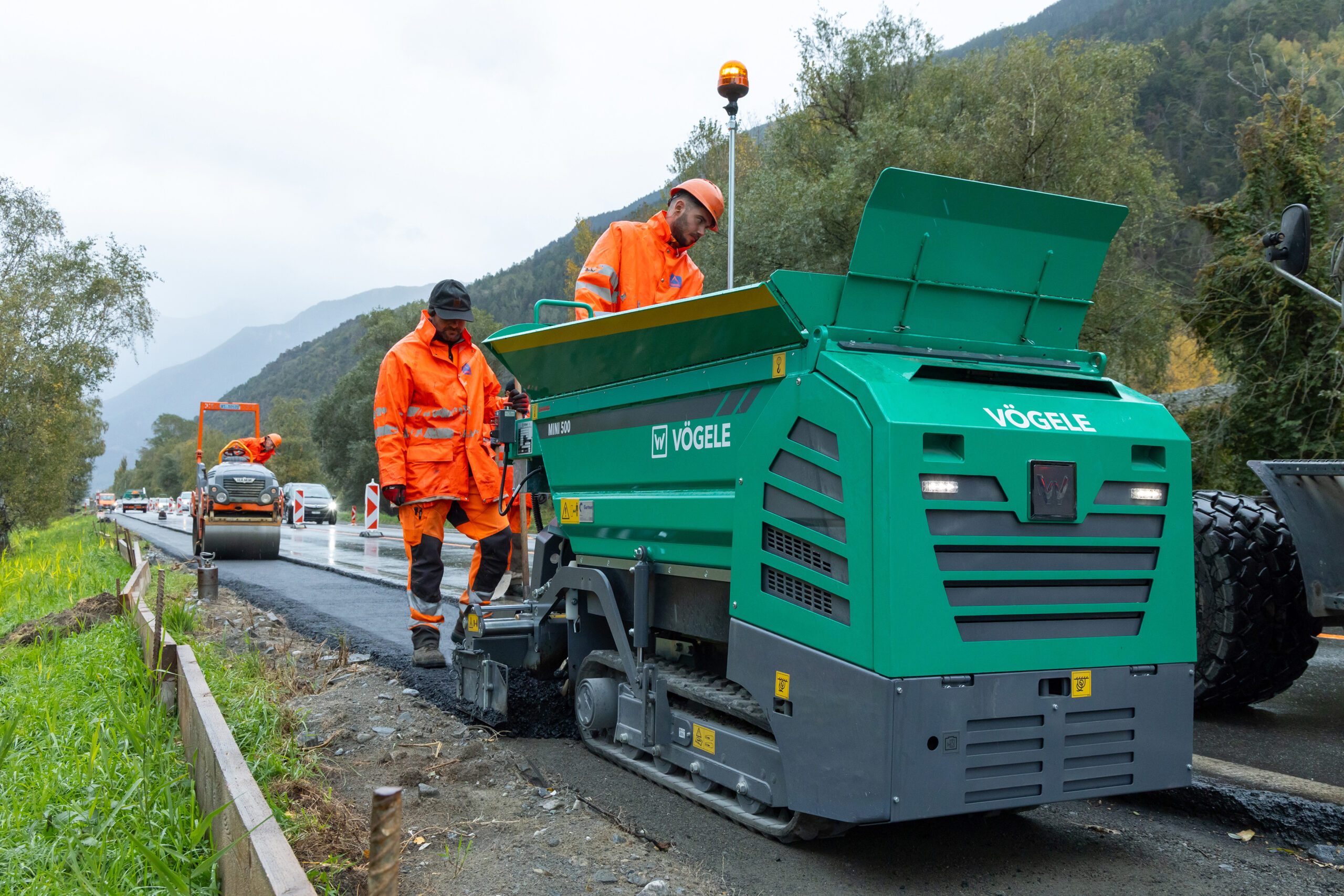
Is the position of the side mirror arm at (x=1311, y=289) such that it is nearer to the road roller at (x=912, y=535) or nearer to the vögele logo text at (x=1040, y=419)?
the road roller at (x=912, y=535)

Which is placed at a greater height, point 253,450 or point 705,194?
point 705,194

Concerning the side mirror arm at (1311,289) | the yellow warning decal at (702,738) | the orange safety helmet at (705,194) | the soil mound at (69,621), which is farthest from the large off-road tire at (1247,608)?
the soil mound at (69,621)

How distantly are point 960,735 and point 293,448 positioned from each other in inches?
3440

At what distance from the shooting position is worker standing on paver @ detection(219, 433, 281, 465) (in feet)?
56.6

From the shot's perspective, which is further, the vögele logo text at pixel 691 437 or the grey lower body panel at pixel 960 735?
the vögele logo text at pixel 691 437

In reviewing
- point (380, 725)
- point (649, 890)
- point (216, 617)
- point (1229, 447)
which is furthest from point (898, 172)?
point (1229, 447)

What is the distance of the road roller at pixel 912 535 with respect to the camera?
106 inches

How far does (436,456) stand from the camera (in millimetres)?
5727

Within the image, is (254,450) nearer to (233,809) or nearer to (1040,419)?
(233,809)

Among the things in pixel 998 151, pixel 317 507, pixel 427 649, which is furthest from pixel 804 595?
pixel 317 507

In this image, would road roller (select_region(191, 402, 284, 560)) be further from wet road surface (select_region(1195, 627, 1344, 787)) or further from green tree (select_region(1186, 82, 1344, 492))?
wet road surface (select_region(1195, 627, 1344, 787))

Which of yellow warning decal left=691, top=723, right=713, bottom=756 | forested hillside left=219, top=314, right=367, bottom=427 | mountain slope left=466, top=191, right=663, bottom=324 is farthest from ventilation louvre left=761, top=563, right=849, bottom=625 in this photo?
forested hillside left=219, top=314, right=367, bottom=427

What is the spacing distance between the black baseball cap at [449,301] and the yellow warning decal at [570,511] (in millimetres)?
1752

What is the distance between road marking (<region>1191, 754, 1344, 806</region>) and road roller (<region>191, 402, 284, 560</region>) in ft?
49.5
